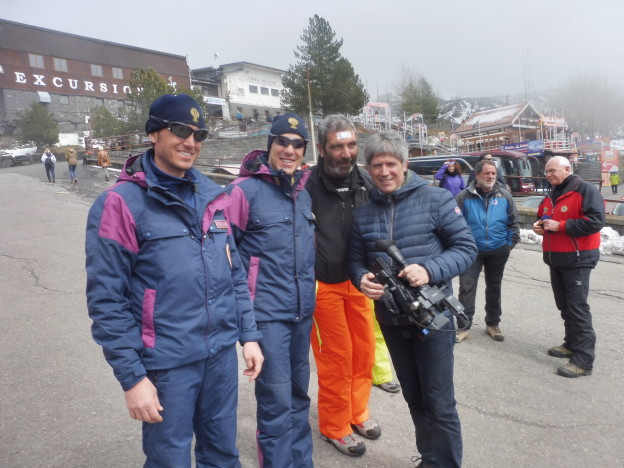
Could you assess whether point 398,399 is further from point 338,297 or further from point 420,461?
point 338,297

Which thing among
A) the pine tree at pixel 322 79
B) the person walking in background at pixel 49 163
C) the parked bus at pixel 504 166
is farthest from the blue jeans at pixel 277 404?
the pine tree at pixel 322 79

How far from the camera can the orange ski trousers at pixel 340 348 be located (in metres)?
2.79

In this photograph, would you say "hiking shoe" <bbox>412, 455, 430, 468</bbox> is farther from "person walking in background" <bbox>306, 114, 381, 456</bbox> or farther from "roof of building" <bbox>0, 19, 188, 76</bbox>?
"roof of building" <bbox>0, 19, 188, 76</bbox>

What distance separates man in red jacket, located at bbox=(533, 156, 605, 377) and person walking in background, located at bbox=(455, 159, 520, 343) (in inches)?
21.1

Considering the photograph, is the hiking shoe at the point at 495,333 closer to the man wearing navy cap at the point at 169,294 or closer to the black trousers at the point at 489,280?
the black trousers at the point at 489,280

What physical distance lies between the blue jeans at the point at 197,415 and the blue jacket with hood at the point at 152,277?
76 millimetres

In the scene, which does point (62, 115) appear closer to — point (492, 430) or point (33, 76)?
point (33, 76)

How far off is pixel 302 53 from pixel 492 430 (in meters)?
42.7

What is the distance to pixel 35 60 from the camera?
4434 centimetres

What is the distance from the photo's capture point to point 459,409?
322cm

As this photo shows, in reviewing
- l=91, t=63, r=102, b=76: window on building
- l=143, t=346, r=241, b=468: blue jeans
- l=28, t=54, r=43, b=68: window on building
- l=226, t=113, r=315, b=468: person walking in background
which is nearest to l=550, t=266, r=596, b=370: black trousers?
l=226, t=113, r=315, b=468: person walking in background

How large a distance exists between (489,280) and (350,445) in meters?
2.73

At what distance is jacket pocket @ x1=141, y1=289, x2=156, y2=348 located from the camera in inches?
67.2

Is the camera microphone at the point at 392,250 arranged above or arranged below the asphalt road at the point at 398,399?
above
